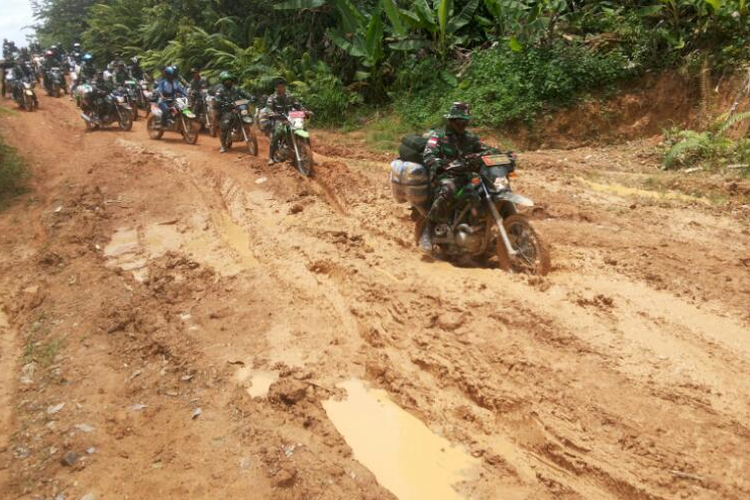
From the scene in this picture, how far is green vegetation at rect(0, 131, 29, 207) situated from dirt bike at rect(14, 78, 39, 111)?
7754mm

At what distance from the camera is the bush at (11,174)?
9248 mm

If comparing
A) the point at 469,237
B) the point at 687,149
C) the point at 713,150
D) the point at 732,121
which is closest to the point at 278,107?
the point at 469,237

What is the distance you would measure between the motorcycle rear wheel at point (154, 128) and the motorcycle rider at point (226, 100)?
2.17 m

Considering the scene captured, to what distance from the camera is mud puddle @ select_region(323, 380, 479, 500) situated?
3.37 meters

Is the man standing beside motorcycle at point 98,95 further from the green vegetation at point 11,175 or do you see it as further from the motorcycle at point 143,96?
the green vegetation at point 11,175

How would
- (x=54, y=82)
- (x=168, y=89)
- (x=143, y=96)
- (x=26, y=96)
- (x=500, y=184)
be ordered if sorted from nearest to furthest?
(x=500, y=184)
(x=168, y=89)
(x=26, y=96)
(x=143, y=96)
(x=54, y=82)

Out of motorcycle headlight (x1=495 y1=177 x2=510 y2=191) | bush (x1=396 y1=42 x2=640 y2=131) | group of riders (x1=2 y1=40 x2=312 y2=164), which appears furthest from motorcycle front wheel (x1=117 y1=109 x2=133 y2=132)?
motorcycle headlight (x1=495 y1=177 x2=510 y2=191)

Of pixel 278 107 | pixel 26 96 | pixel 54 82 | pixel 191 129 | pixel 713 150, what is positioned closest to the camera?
pixel 713 150

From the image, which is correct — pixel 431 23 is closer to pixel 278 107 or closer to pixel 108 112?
pixel 278 107

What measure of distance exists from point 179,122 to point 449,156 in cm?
928

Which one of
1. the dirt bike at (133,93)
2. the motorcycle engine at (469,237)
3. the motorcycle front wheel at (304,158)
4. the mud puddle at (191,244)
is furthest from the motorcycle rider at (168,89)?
the motorcycle engine at (469,237)

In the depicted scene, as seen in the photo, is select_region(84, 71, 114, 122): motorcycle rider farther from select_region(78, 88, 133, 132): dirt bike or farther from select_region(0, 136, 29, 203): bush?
select_region(0, 136, 29, 203): bush

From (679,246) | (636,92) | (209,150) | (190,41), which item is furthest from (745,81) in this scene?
(190,41)

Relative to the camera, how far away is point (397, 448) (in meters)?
3.68
